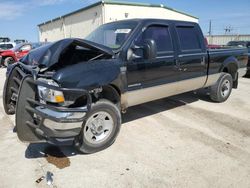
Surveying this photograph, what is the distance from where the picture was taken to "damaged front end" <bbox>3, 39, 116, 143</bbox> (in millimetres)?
3272

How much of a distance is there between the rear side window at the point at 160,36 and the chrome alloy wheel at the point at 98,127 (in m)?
1.56

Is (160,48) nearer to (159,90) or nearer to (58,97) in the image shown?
(159,90)

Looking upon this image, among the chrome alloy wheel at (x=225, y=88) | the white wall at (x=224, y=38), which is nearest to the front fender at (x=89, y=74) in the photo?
the chrome alloy wheel at (x=225, y=88)

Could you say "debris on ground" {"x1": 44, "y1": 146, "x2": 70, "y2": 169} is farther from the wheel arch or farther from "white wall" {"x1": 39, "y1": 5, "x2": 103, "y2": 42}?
"white wall" {"x1": 39, "y1": 5, "x2": 103, "y2": 42}

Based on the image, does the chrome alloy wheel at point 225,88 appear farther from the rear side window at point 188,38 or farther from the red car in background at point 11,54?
the red car in background at point 11,54

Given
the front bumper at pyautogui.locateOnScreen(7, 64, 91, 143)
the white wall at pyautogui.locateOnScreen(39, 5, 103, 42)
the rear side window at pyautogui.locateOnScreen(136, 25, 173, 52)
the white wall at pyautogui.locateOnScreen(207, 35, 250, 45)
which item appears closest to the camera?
the front bumper at pyautogui.locateOnScreen(7, 64, 91, 143)

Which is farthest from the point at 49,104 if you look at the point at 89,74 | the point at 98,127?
the point at 98,127

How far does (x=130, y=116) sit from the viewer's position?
5.45 metres

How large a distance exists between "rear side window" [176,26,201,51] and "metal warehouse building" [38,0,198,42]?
13907mm

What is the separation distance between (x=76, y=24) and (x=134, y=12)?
6.99 meters

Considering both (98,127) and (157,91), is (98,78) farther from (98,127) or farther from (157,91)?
(157,91)

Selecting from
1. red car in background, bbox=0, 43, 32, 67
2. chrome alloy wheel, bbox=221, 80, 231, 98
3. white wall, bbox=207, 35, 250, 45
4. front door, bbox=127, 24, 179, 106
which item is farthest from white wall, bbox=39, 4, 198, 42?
front door, bbox=127, 24, 179, 106

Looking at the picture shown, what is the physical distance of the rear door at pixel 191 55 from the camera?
16.7ft

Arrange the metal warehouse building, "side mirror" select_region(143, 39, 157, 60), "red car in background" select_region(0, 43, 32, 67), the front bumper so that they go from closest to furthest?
1. the front bumper
2. "side mirror" select_region(143, 39, 157, 60)
3. "red car in background" select_region(0, 43, 32, 67)
4. the metal warehouse building
